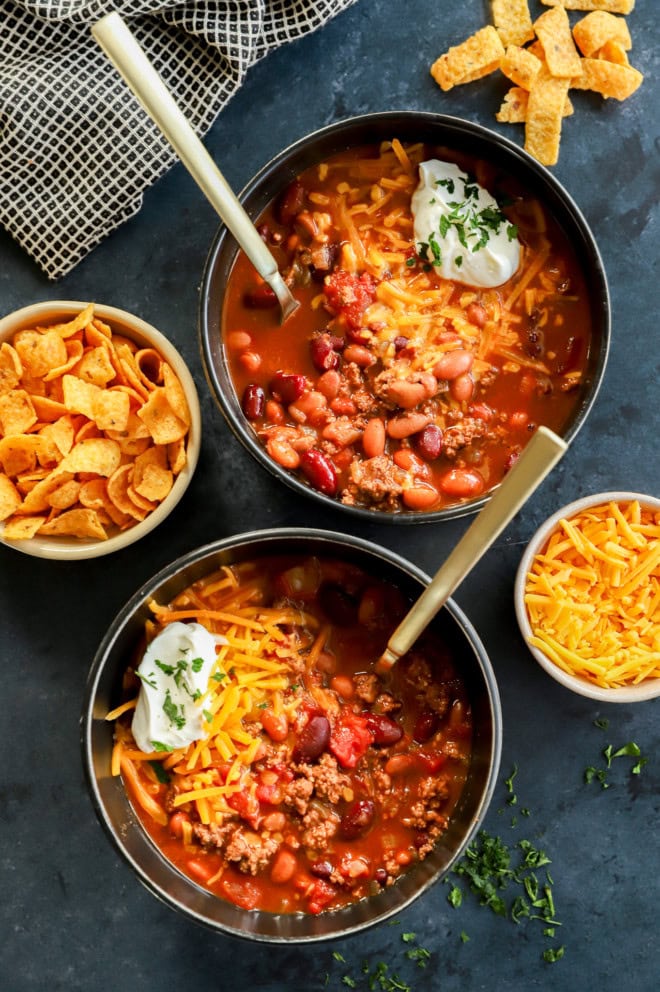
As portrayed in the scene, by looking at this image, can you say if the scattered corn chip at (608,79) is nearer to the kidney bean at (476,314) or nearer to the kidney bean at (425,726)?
the kidney bean at (476,314)

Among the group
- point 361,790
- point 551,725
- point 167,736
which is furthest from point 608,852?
point 167,736

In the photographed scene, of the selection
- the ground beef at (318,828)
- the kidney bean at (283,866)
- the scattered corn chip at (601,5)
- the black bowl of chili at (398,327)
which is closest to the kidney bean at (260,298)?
the black bowl of chili at (398,327)

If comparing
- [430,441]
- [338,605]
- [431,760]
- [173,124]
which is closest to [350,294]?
[430,441]

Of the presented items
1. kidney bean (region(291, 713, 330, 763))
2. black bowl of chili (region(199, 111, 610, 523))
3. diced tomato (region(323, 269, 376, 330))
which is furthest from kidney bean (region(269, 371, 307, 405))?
kidney bean (region(291, 713, 330, 763))

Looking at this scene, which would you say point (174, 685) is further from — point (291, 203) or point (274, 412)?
point (291, 203)

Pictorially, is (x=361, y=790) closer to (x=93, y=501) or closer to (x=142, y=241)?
(x=93, y=501)
